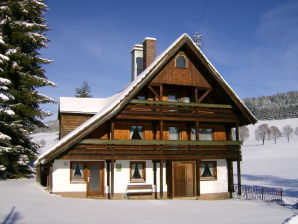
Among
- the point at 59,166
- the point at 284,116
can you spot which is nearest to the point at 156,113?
the point at 59,166

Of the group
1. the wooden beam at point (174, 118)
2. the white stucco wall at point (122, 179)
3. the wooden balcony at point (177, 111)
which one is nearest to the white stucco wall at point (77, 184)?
the white stucco wall at point (122, 179)

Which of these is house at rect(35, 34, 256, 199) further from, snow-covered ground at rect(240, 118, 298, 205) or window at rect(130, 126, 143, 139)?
snow-covered ground at rect(240, 118, 298, 205)

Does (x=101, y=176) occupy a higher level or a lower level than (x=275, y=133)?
lower

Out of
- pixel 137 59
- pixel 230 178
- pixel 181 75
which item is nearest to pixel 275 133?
pixel 137 59

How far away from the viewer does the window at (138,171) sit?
20288 millimetres

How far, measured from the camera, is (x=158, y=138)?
21.5 m

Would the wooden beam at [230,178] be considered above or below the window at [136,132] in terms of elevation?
below

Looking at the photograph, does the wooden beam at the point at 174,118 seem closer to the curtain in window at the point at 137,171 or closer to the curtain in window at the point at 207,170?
the curtain in window at the point at 137,171

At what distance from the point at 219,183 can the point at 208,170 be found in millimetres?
1187

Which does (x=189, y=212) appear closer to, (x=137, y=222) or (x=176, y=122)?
(x=137, y=222)

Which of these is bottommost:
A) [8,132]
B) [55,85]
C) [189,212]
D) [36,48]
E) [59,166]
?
[189,212]

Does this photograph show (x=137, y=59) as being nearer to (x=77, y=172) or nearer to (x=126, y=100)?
(x=126, y=100)

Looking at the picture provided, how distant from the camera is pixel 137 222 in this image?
411 inches

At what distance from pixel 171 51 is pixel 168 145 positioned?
19.6 ft
